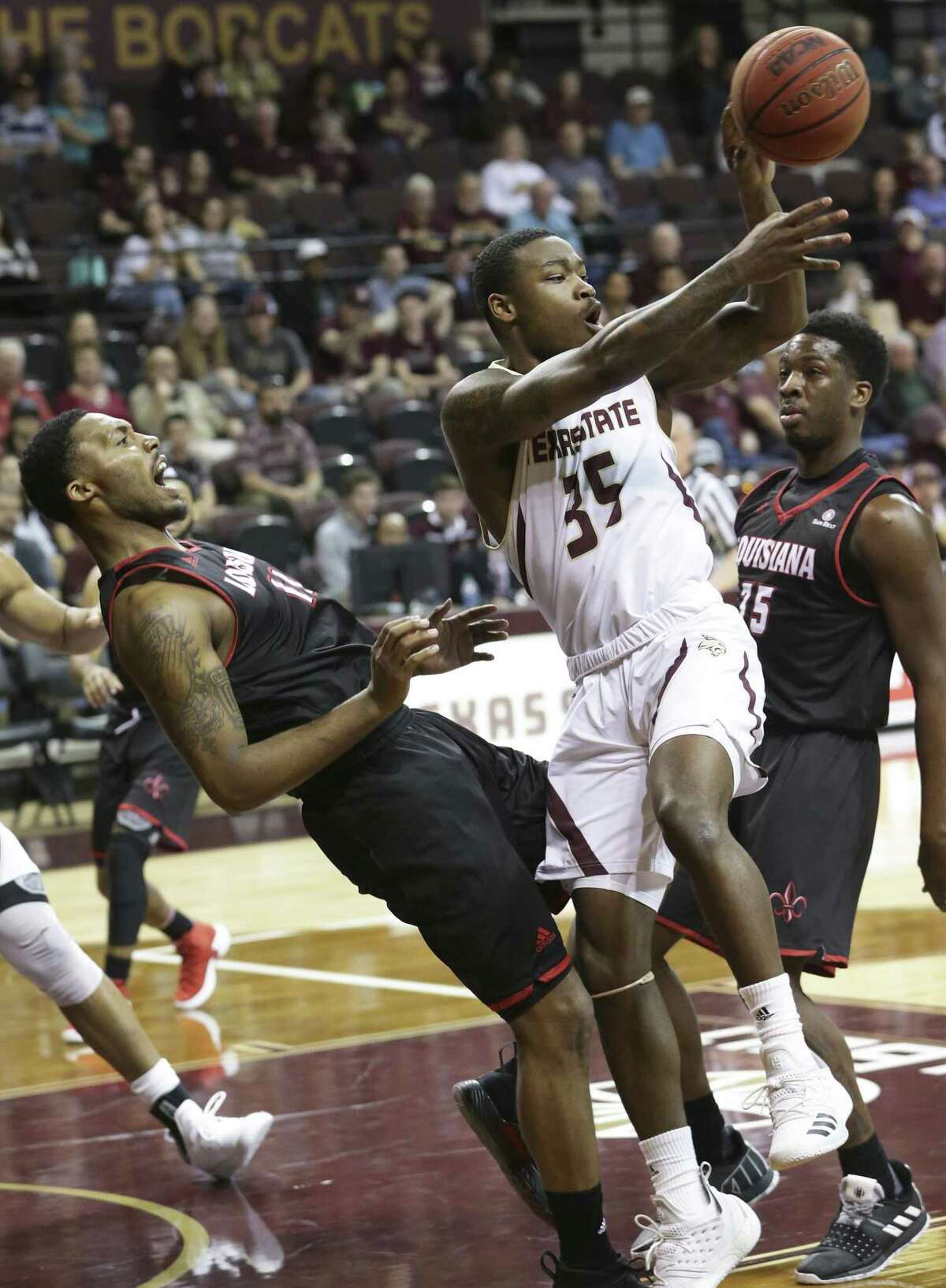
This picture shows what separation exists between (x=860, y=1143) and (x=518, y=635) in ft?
24.3

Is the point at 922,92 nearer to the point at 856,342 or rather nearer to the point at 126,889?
the point at 126,889

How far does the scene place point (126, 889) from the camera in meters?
7.14

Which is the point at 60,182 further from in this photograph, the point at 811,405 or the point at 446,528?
the point at 811,405

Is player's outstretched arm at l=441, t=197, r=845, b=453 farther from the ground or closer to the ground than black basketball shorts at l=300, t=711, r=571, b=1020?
farther from the ground

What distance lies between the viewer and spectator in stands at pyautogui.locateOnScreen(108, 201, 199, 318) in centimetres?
1402

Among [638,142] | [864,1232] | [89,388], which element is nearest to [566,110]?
[638,142]

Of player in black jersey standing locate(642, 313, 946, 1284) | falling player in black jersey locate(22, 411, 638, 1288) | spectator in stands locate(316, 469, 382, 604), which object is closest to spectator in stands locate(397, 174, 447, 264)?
spectator in stands locate(316, 469, 382, 604)

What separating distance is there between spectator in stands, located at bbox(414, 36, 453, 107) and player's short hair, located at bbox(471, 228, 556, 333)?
547 inches

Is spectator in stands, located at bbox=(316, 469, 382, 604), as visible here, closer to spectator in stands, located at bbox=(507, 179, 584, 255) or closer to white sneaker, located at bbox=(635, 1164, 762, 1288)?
spectator in stands, located at bbox=(507, 179, 584, 255)

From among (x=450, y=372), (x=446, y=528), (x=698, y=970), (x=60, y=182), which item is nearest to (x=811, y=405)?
(x=698, y=970)

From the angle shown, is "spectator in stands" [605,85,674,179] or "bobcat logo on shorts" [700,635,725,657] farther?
"spectator in stands" [605,85,674,179]

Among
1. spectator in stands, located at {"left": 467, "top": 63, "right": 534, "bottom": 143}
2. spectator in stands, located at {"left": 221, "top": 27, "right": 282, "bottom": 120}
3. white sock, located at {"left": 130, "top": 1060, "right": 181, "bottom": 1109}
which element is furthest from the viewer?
spectator in stands, located at {"left": 467, "top": 63, "right": 534, "bottom": 143}

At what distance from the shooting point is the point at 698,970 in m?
7.41

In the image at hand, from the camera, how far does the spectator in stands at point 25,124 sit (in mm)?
15062
